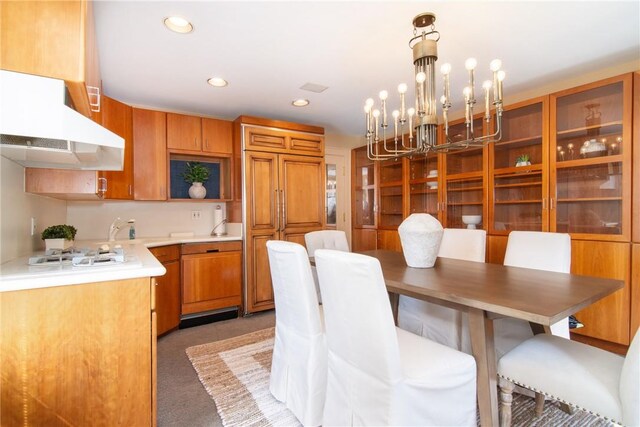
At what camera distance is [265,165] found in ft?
11.8

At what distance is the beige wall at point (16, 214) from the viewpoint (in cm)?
154

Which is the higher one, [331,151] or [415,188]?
[331,151]

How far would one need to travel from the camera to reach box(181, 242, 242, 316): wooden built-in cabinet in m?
3.16

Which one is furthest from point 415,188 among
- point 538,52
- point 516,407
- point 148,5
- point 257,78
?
point 148,5

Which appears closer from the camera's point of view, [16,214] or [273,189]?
[16,214]

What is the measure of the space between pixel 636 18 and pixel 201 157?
395 cm

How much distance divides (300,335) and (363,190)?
346 centimetres

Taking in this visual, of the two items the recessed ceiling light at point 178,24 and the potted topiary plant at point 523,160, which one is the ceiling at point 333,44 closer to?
the recessed ceiling light at point 178,24

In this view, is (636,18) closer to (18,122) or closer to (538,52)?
(538,52)

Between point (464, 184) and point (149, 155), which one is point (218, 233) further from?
point (464, 184)

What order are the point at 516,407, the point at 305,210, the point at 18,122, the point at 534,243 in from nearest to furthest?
the point at 18,122
the point at 516,407
the point at 534,243
the point at 305,210

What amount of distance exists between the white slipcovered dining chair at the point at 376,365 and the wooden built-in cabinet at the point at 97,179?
1926mm

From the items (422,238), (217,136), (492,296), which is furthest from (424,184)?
(492,296)

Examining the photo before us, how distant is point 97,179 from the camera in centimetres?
228
